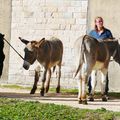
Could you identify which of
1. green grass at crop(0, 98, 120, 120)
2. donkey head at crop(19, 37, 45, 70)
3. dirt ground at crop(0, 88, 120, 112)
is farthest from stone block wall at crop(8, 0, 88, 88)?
green grass at crop(0, 98, 120, 120)

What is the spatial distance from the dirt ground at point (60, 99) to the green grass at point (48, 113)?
848 mm

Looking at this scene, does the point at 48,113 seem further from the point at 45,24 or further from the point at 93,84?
the point at 45,24

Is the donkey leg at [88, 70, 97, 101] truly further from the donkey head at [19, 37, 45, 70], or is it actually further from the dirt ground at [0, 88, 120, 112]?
the donkey head at [19, 37, 45, 70]

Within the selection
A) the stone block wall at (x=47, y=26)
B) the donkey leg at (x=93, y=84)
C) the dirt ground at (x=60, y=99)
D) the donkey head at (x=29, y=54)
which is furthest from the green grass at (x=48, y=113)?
the stone block wall at (x=47, y=26)

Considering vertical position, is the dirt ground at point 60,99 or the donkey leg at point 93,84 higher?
the donkey leg at point 93,84

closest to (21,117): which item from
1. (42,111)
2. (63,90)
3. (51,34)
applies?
(42,111)

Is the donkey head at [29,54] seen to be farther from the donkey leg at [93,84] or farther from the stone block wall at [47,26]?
the stone block wall at [47,26]

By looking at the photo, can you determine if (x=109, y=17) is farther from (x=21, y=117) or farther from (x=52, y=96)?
(x=21, y=117)

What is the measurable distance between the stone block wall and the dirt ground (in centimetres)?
140

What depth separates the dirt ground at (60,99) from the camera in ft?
37.1

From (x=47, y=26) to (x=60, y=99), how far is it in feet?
11.9

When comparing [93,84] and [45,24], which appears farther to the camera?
[45,24]

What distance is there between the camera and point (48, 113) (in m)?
9.84

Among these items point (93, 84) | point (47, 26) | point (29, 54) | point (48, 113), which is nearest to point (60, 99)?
point (93, 84)
